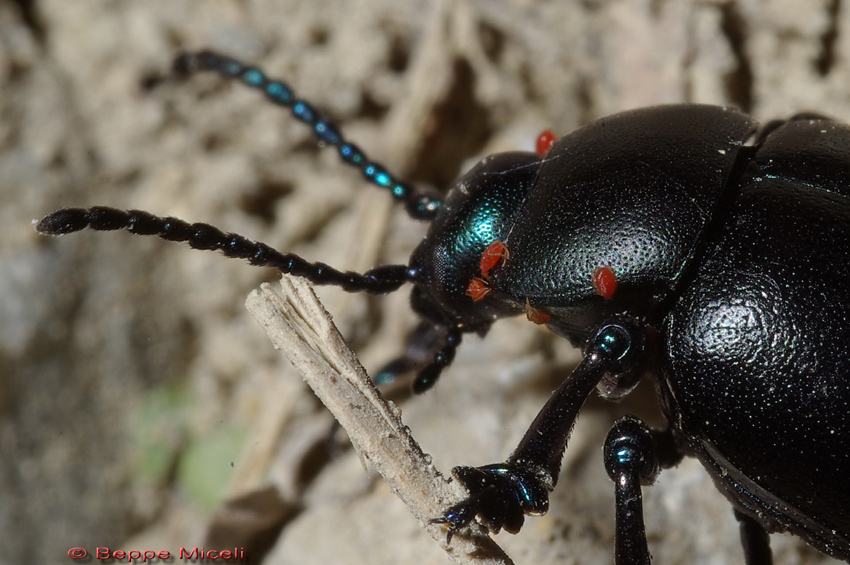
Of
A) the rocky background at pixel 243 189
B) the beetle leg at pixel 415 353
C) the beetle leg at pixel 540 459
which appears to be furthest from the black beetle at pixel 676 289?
the rocky background at pixel 243 189

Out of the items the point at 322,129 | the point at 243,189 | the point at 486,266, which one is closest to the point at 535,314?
the point at 486,266

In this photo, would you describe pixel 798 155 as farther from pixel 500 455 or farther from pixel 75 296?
pixel 75 296

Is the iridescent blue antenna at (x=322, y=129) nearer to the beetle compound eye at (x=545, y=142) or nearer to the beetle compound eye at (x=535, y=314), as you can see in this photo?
the beetle compound eye at (x=545, y=142)

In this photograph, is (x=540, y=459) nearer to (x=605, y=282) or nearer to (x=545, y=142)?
(x=605, y=282)

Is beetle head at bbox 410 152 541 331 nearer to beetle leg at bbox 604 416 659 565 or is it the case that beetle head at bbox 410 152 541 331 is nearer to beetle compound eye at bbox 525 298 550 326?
beetle compound eye at bbox 525 298 550 326

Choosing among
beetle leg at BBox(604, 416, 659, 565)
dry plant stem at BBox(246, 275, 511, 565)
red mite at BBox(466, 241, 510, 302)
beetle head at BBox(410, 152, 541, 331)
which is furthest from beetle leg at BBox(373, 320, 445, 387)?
beetle leg at BBox(604, 416, 659, 565)

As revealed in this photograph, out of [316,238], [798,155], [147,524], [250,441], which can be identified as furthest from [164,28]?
[798,155]
